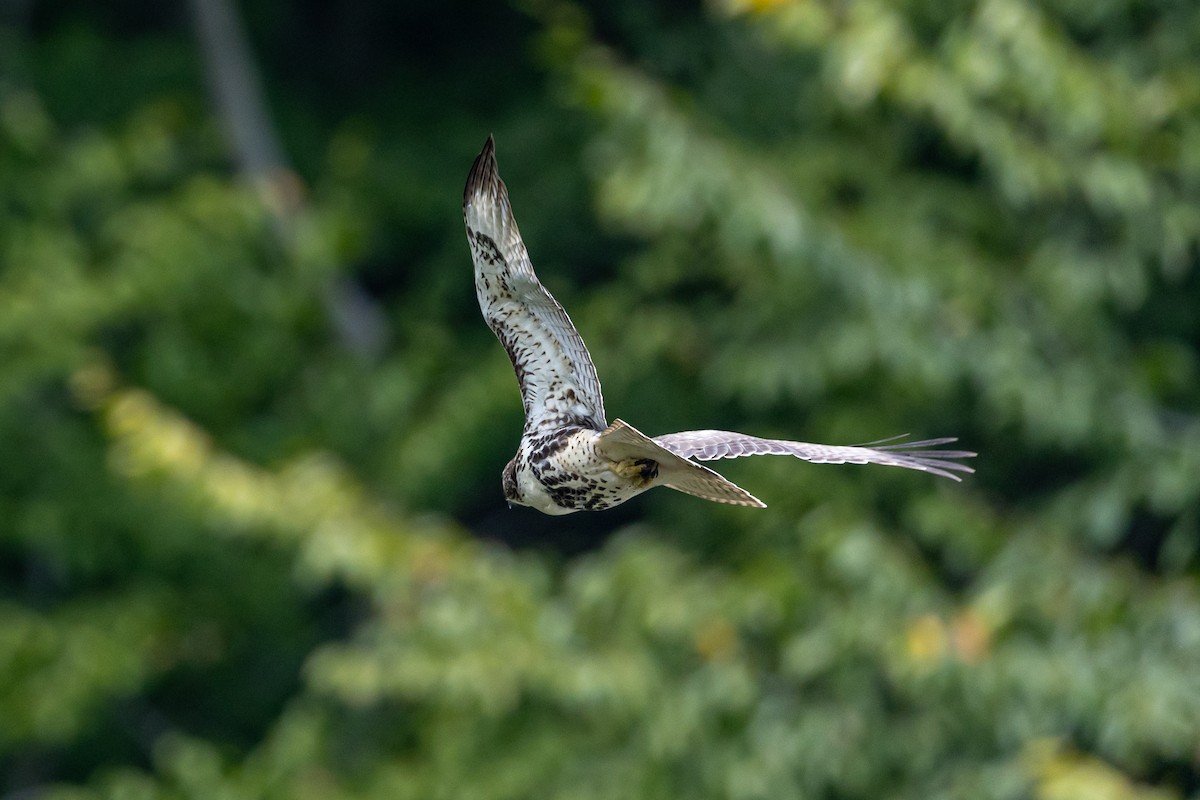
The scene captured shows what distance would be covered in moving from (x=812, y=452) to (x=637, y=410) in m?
4.79

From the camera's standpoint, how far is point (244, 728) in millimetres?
8664

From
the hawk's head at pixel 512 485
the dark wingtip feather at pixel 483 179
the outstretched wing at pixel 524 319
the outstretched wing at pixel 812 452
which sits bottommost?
the outstretched wing at pixel 812 452

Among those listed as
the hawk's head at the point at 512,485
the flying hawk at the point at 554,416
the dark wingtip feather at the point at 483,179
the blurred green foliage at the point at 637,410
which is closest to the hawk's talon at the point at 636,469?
the flying hawk at the point at 554,416

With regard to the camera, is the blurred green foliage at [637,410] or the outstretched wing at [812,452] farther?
the blurred green foliage at [637,410]

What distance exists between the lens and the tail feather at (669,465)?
77.8 inches

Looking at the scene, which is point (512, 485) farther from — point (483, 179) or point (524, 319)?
point (483, 179)

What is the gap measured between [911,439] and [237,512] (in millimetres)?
2339

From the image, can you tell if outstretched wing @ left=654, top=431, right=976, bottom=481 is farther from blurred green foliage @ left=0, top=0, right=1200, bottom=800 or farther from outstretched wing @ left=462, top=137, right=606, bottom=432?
blurred green foliage @ left=0, top=0, right=1200, bottom=800

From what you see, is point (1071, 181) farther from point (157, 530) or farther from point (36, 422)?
point (36, 422)

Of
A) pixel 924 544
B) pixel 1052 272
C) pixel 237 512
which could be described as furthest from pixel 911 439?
pixel 237 512

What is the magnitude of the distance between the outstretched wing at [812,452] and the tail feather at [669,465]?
3cm

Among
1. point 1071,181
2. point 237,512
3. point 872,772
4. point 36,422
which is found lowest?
point 872,772

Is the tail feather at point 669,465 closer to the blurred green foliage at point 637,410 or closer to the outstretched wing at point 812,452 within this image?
the outstretched wing at point 812,452

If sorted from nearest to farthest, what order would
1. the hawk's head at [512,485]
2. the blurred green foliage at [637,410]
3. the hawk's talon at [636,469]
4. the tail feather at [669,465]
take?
the tail feather at [669,465]
the hawk's talon at [636,469]
the hawk's head at [512,485]
the blurred green foliage at [637,410]
